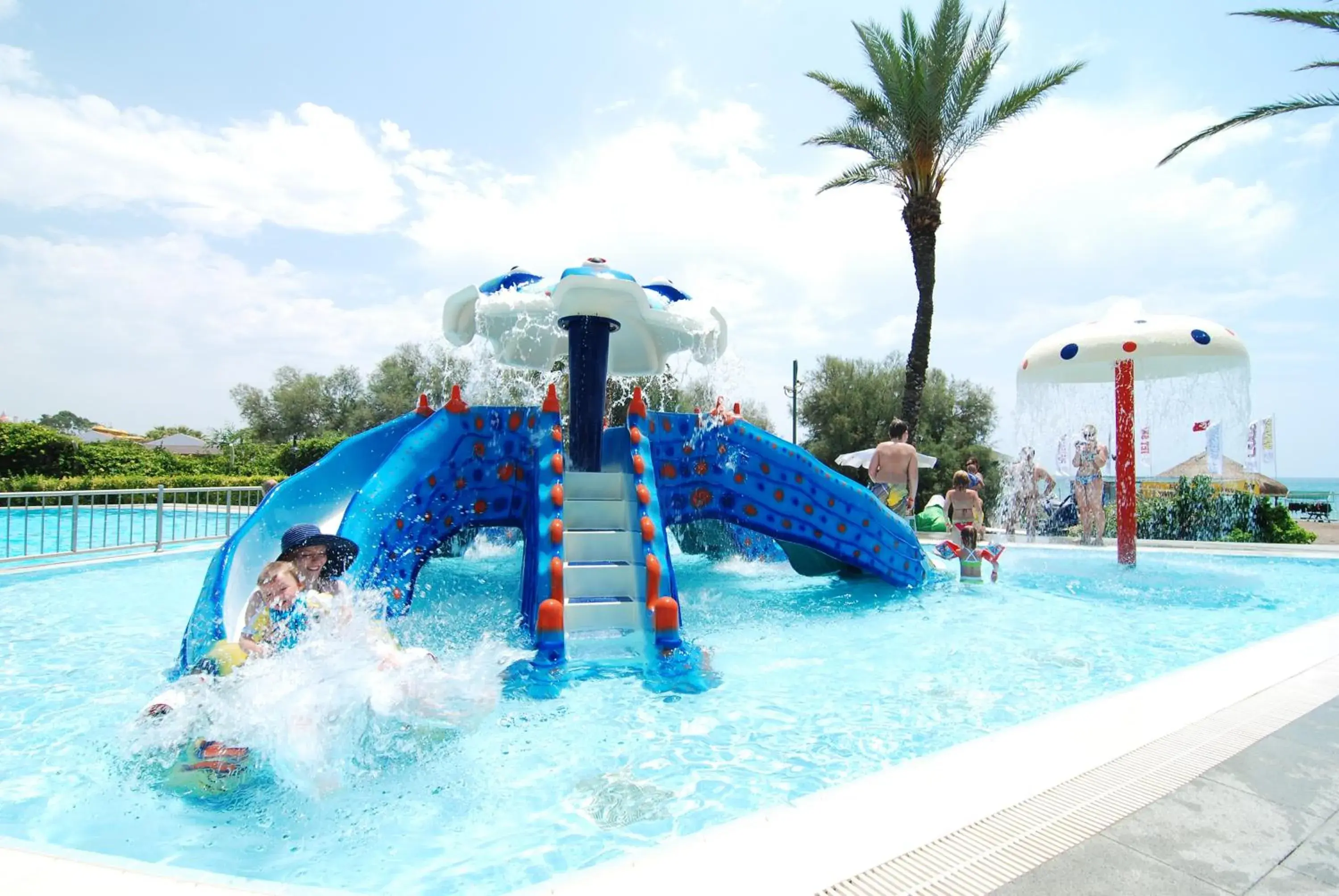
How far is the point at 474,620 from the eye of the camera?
687 centimetres

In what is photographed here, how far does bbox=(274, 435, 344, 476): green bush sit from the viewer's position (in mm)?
25766

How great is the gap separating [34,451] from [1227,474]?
33772mm

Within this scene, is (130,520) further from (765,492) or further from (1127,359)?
(1127,359)

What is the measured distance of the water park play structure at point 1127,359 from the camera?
30.0 ft

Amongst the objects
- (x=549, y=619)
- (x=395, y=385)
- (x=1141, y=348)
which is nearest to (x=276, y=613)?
(x=549, y=619)

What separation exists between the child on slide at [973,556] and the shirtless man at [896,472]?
833 millimetres

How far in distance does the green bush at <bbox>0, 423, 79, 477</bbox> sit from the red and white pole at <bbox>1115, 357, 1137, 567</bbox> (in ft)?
86.0

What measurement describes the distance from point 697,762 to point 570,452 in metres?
4.19

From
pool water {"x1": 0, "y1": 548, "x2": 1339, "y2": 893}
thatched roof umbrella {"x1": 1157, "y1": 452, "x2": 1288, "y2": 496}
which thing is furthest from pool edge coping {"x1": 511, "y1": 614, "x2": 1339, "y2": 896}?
thatched roof umbrella {"x1": 1157, "y1": 452, "x2": 1288, "y2": 496}

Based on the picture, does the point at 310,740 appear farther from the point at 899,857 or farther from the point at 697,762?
the point at 899,857

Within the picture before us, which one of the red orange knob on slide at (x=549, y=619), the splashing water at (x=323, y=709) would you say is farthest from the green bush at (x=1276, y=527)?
the splashing water at (x=323, y=709)

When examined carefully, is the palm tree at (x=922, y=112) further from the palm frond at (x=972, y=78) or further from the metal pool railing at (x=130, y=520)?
the metal pool railing at (x=130, y=520)

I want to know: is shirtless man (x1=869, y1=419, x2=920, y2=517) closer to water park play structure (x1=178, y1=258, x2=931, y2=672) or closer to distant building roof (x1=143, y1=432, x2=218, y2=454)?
water park play structure (x1=178, y1=258, x2=931, y2=672)

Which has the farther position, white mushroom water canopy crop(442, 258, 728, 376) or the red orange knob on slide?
white mushroom water canopy crop(442, 258, 728, 376)
